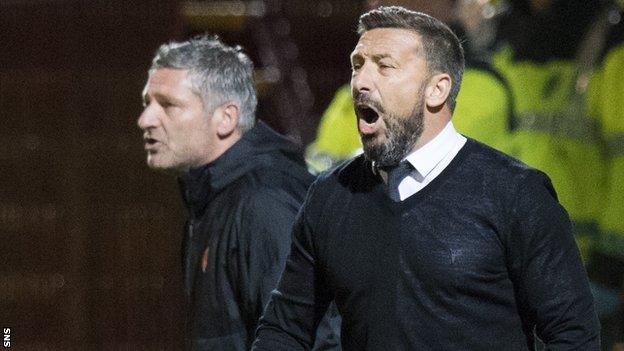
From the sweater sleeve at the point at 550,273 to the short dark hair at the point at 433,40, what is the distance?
353 millimetres

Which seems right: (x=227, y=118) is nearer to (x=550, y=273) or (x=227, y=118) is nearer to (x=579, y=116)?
(x=579, y=116)

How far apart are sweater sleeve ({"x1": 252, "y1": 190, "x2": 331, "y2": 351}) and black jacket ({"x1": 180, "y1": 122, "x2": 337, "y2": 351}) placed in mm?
509

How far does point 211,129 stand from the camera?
14.3 feet

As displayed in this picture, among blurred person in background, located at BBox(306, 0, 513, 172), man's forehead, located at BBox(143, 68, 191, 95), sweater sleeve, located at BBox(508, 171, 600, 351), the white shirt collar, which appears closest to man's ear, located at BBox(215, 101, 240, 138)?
man's forehead, located at BBox(143, 68, 191, 95)

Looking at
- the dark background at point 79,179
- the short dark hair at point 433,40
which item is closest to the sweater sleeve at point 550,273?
the short dark hair at point 433,40

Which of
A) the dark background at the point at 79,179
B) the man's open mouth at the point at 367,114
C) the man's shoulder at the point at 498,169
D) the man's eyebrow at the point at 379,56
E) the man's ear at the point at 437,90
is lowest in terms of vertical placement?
the dark background at the point at 79,179

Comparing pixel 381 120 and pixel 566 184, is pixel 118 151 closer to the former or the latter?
pixel 566 184

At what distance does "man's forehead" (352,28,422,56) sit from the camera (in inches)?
124

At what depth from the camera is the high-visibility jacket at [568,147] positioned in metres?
5.06

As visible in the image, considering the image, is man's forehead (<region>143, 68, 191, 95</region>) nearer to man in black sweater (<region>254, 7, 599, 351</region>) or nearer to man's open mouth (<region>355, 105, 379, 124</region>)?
man in black sweater (<region>254, 7, 599, 351</region>)

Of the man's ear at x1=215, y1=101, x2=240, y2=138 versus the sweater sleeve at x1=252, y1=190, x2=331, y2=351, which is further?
the man's ear at x1=215, y1=101, x2=240, y2=138

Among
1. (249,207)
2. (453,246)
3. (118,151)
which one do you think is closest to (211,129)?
(249,207)

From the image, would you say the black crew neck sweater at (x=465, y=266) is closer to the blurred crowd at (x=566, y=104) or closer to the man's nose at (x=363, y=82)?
the man's nose at (x=363, y=82)

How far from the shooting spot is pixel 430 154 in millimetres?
3139
